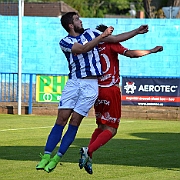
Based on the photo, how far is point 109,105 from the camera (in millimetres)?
9328

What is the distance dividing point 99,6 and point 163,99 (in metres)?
70.1

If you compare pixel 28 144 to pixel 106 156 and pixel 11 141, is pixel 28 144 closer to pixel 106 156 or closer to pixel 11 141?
pixel 11 141

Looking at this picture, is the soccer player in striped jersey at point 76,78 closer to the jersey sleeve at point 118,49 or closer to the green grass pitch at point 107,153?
the jersey sleeve at point 118,49

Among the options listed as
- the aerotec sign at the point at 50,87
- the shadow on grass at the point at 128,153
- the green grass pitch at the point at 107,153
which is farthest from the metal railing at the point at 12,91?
the shadow on grass at the point at 128,153

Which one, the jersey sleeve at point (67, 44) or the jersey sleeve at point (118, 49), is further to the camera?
the jersey sleeve at point (118, 49)

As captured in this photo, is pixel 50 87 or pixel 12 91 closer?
pixel 50 87

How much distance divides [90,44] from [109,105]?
1.09m

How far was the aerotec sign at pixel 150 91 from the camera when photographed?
70.4ft

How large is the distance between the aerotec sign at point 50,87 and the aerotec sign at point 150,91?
2.08 metres

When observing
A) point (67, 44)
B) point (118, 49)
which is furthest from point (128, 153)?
point (67, 44)

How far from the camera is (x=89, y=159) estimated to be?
9.07 m

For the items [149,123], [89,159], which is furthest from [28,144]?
[149,123]

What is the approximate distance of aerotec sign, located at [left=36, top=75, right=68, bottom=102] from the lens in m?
22.0

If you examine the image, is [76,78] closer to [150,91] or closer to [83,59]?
[83,59]
